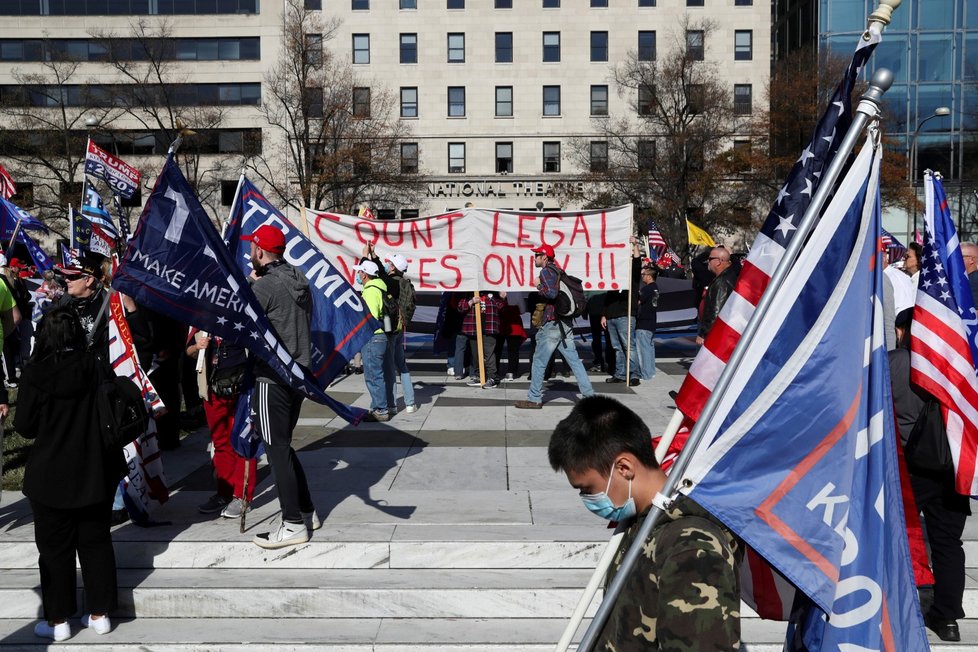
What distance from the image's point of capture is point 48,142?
42.6 m

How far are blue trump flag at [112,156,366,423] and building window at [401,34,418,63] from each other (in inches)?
2001

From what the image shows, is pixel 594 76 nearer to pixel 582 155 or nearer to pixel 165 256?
pixel 582 155

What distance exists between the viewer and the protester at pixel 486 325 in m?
13.4

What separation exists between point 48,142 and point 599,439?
46.1 metres

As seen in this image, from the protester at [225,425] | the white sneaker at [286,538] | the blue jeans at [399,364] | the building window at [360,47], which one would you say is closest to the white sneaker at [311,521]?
the white sneaker at [286,538]

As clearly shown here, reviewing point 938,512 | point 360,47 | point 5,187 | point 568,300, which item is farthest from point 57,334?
point 360,47

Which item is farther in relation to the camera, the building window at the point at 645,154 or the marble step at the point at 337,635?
the building window at the point at 645,154

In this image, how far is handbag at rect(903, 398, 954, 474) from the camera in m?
4.66

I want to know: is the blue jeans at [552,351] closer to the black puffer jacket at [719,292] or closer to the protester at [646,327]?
the black puffer jacket at [719,292]

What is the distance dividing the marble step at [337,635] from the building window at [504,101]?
169 feet

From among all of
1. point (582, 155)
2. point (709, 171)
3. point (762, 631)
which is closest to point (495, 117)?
point (582, 155)

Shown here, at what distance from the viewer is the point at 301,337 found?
19.6ft

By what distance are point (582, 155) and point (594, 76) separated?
550 cm

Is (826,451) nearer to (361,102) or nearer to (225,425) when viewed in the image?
(225,425)
